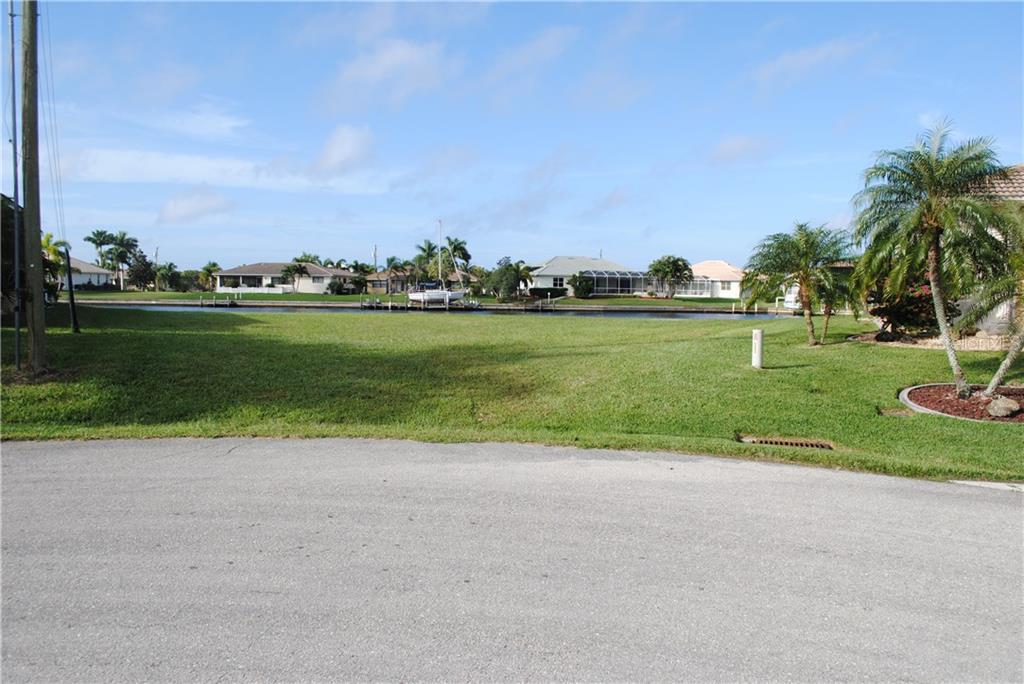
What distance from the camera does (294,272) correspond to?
93188mm

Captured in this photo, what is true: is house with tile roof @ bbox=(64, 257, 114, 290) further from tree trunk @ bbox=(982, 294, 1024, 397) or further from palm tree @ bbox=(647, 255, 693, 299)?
tree trunk @ bbox=(982, 294, 1024, 397)

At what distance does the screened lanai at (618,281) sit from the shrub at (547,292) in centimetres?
346

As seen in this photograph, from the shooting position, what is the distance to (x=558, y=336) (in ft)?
78.0

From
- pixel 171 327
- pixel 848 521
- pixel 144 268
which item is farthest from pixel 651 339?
pixel 144 268

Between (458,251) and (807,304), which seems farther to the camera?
(458,251)

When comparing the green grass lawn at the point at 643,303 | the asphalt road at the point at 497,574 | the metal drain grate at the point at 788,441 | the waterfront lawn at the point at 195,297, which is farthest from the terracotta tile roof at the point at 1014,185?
the waterfront lawn at the point at 195,297

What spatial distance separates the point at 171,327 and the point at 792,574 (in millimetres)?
22458

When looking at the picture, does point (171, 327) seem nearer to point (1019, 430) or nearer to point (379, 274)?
point (1019, 430)

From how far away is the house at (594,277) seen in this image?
82312 millimetres

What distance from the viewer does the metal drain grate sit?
9055 mm

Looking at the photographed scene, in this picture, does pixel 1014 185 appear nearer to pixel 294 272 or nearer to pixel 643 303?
pixel 643 303

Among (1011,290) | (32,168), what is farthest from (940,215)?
(32,168)

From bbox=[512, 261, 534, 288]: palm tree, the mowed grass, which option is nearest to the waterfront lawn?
bbox=[512, 261, 534, 288]: palm tree

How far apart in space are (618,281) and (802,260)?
219 feet
